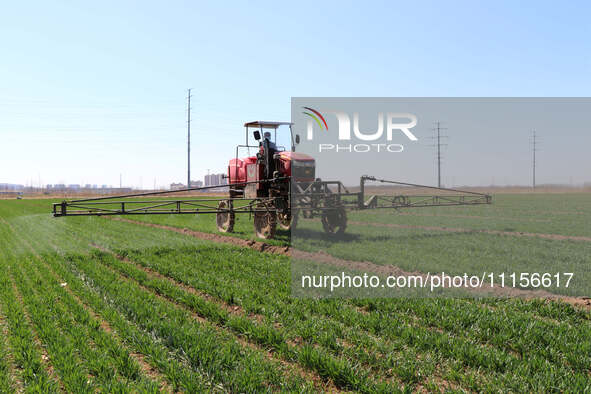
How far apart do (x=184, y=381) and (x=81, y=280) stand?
16.2 ft

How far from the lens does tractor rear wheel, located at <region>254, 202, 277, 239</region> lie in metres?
12.6

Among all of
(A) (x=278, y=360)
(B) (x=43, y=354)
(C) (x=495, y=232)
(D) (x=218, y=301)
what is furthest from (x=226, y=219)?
(A) (x=278, y=360)

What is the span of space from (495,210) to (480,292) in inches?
578

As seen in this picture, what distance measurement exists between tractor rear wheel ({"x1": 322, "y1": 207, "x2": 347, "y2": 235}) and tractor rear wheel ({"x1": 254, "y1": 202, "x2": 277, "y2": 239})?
Answer: 1582 millimetres

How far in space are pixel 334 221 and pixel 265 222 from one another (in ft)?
7.56

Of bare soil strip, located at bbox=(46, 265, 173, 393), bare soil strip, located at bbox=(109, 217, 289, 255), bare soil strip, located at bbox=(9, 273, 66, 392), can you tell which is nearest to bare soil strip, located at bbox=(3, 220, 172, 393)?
bare soil strip, located at bbox=(46, 265, 173, 393)

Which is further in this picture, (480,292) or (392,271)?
(392,271)

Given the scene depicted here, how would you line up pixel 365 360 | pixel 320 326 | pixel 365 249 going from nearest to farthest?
1. pixel 365 360
2. pixel 320 326
3. pixel 365 249

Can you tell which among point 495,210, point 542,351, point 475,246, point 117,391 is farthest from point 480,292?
point 495,210

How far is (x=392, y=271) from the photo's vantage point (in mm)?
8289

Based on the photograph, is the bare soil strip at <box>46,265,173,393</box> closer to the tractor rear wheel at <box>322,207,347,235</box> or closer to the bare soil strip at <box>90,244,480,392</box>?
the bare soil strip at <box>90,244,480,392</box>

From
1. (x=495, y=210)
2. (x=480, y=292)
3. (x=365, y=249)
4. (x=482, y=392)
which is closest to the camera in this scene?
(x=482, y=392)

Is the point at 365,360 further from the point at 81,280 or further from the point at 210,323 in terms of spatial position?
the point at 81,280

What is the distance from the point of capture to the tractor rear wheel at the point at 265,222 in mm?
12602
